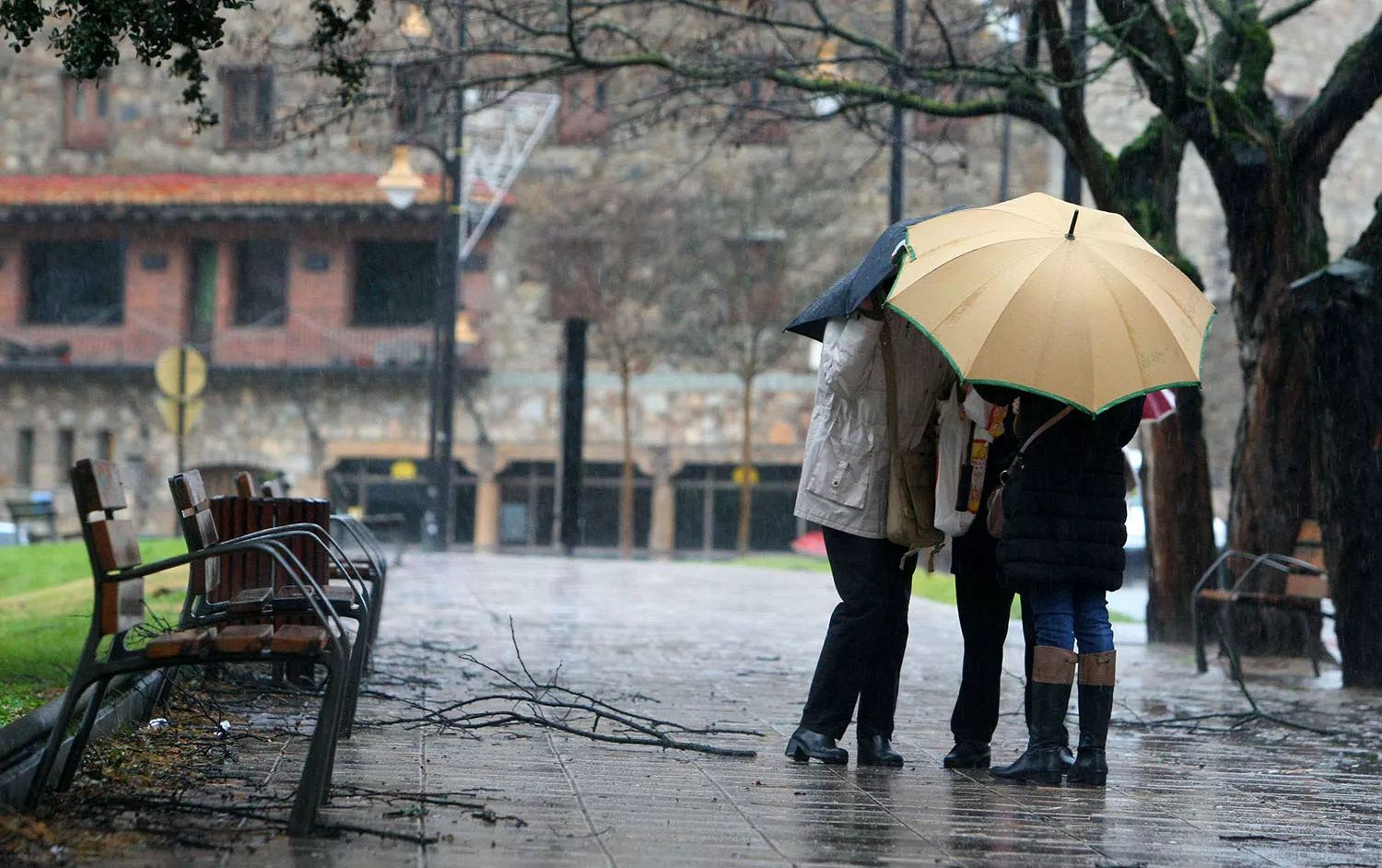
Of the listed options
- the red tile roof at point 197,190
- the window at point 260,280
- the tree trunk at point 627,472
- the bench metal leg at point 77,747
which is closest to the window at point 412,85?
the bench metal leg at point 77,747

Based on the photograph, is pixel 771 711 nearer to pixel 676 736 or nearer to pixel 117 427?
Answer: pixel 676 736

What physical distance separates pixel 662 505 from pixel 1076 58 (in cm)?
2683

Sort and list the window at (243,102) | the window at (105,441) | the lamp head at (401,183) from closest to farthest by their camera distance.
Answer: the lamp head at (401,183)
the window at (105,441)
the window at (243,102)

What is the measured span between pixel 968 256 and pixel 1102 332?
501mm

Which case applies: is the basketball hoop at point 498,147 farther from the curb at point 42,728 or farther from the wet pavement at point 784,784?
the curb at point 42,728

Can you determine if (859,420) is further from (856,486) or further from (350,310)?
(350,310)

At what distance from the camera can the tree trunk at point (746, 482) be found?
112 ft

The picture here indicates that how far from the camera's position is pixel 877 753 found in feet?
20.2

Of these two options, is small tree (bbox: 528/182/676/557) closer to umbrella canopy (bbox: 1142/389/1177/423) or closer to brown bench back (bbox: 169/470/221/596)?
umbrella canopy (bbox: 1142/389/1177/423)

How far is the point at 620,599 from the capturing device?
15609mm

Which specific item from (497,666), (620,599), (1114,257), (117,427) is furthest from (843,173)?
(1114,257)

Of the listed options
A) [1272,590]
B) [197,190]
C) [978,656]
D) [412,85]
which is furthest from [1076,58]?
[197,190]

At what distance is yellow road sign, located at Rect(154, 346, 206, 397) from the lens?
2019cm

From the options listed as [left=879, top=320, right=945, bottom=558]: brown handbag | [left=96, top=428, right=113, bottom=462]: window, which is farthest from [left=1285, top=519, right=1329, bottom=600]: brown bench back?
[left=96, top=428, right=113, bottom=462]: window
